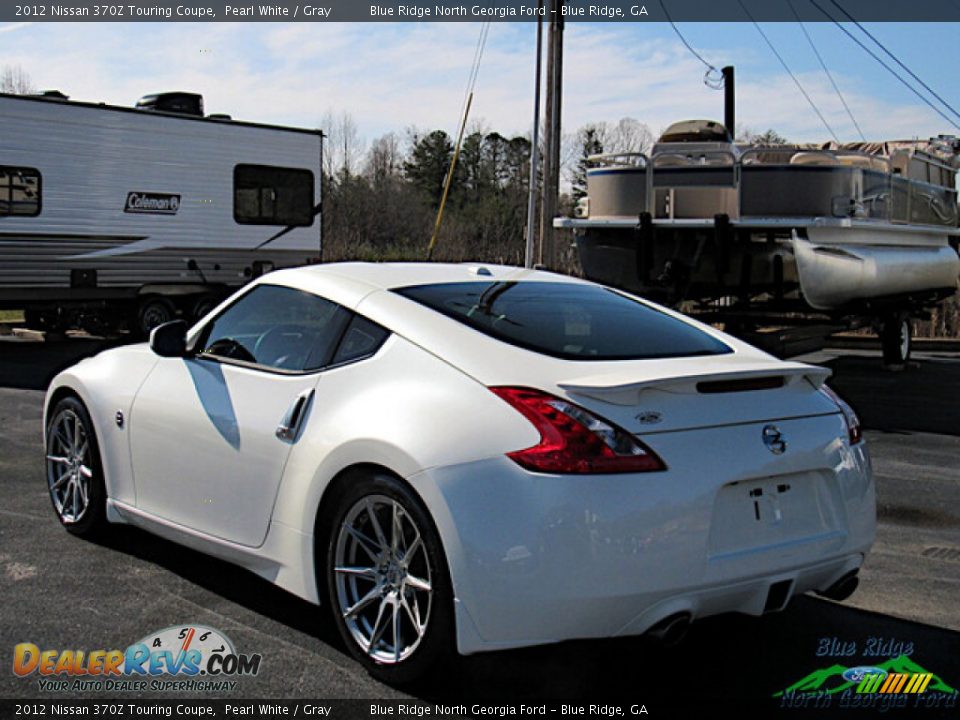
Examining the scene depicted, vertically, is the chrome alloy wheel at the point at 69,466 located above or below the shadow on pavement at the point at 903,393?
above

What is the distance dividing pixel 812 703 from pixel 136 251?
56.7ft

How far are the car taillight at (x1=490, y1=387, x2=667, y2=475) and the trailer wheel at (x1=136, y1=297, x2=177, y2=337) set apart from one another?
16.8 m

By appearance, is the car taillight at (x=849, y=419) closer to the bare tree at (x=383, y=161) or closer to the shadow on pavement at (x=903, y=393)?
the shadow on pavement at (x=903, y=393)

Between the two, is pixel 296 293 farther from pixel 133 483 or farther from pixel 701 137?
pixel 701 137

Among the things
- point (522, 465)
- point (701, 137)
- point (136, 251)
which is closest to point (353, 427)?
point (522, 465)

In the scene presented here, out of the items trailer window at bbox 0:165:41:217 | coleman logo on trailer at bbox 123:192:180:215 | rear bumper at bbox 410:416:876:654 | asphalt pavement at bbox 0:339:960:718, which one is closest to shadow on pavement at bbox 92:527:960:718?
asphalt pavement at bbox 0:339:960:718

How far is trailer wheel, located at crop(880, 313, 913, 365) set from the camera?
47.4 feet

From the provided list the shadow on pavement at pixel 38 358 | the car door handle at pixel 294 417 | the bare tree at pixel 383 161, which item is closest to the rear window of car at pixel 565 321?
the car door handle at pixel 294 417

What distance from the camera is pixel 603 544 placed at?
3.47m

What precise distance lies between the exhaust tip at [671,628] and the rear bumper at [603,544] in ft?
0.10

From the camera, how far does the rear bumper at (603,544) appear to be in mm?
3465

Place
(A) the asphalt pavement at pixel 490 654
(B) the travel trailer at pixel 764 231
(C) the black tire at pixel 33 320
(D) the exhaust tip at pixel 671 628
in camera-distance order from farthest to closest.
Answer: (C) the black tire at pixel 33 320 < (B) the travel trailer at pixel 764 231 < (A) the asphalt pavement at pixel 490 654 < (D) the exhaust tip at pixel 671 628

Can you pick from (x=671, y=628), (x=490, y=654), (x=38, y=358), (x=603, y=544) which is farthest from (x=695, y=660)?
(x=38, y=358)

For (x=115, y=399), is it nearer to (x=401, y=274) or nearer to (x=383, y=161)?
(x=401, y=274)
